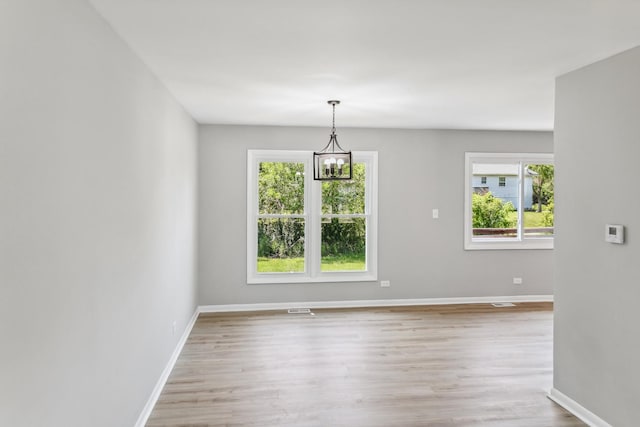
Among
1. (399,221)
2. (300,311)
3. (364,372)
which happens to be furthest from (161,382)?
(399,221)

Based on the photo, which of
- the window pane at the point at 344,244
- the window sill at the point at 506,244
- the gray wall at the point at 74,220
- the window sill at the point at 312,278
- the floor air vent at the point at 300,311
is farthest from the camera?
the window sill at the point at 506,244

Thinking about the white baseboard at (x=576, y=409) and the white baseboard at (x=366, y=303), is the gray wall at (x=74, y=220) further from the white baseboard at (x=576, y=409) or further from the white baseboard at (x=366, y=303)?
the white baseboard at (x=576, y=409)

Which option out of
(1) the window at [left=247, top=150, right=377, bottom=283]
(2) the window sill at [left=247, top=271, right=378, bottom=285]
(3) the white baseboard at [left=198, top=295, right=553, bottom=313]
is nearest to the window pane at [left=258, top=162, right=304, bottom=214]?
(1) the window at [left=247, top=150, right=377, bottom=283]

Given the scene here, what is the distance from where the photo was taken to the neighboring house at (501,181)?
613 cm

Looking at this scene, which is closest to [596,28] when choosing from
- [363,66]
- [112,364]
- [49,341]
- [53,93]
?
[363,66]

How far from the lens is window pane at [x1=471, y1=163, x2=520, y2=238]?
20.1ft

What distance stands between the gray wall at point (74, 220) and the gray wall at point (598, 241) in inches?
121

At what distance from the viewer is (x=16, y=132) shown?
4.48 ft

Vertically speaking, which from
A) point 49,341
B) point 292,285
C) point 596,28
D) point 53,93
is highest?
point 596,28

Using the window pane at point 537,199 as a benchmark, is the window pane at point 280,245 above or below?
below

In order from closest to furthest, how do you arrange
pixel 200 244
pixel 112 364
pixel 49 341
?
1. pixel 49 341
2. pixel 112 364
3. pixel 200 244

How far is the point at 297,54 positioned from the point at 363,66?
538mm

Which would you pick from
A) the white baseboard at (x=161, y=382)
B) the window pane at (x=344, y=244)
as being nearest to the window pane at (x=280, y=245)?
the window pane at (x=344, y=244)

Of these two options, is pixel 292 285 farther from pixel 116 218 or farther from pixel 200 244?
pixel 116 218
